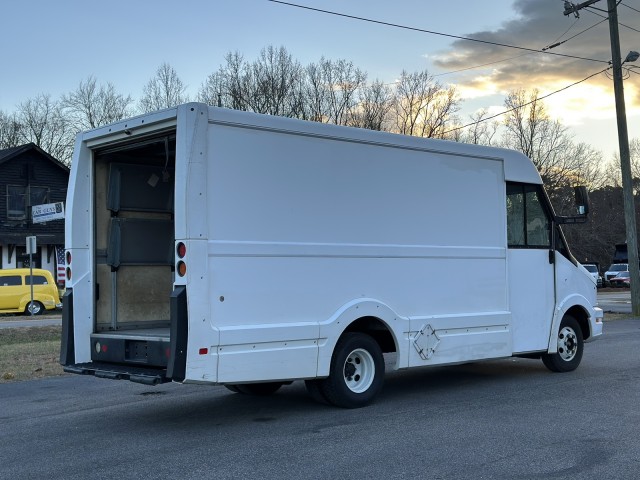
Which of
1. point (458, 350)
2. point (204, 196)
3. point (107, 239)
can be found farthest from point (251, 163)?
point (458, 350)

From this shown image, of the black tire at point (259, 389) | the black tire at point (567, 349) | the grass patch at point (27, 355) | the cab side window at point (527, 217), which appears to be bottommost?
the grass patch at point (27, 355)

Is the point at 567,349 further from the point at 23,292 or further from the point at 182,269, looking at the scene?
the point at 23,292

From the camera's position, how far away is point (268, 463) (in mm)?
5938

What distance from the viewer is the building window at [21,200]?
126 ft

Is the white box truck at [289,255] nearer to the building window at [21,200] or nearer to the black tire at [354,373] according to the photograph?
the black tire at [354,373]

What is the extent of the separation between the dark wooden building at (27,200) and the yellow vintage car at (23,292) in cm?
768

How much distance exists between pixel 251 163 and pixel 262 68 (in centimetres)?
3798

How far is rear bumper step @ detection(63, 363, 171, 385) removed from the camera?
22.3 feet

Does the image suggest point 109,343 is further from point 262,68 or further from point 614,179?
point 614,179

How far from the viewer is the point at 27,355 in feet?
44.3

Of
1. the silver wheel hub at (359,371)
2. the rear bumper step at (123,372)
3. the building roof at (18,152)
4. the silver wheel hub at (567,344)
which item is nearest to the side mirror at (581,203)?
the silver wheel hub at (567,344)

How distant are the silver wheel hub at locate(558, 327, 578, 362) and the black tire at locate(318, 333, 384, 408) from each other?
3.48 metres

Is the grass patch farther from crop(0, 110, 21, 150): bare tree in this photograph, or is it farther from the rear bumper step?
crop(0, 110, 21, 150): bare tree

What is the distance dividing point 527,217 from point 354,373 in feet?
11.7
